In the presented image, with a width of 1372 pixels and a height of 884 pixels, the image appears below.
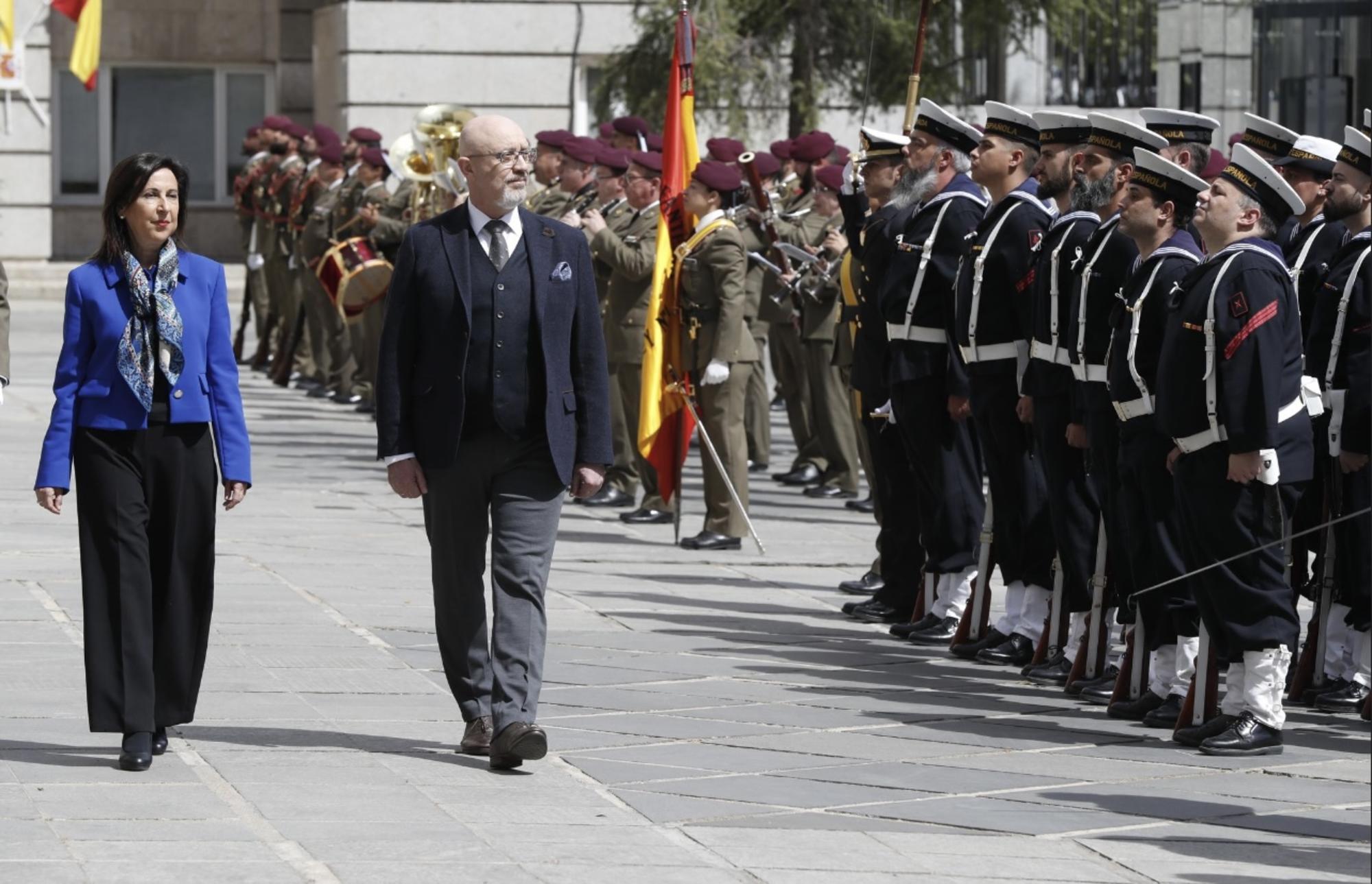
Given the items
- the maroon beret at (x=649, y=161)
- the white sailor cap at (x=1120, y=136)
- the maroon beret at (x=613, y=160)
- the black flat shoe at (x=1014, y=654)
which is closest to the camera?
the white sailor cap at (x=1120, y=136)

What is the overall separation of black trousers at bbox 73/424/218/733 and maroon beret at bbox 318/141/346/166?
1408 centimetres

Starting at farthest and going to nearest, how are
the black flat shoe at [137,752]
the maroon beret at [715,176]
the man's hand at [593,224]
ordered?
the man's hand at [593,224] → the maroon beret at [715,176] → the black flat shoe at [137,752]

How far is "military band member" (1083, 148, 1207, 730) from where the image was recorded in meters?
8.39

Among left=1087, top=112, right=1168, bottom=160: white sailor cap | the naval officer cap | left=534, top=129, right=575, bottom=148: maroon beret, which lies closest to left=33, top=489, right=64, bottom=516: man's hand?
left=1087, top=112, right=1168, bottom=160: white sailor cap

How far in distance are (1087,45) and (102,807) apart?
2013cm

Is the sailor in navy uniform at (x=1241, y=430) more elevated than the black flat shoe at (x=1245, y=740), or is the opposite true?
the sailor in navy uniform at (x=1241, y=430)

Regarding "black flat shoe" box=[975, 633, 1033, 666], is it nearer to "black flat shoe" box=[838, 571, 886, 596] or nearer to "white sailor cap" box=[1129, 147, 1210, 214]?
"black flat shoe" box=[838, 571, 886, 596]

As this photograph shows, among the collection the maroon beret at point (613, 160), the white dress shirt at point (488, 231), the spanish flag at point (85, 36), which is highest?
the spanish flag at point (85, 36)

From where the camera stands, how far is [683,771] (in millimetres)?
7602

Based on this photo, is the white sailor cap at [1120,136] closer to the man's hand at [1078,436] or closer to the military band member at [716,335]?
the man's hand at [1078,436]

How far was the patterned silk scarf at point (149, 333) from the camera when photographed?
24.9ft

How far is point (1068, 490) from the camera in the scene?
9344mm

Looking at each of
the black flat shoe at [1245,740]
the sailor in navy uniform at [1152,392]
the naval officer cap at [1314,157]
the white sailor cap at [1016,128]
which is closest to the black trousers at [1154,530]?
the sailor in navy uniform at [1152,392]

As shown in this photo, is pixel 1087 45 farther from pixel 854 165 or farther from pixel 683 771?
pixel 683 771
